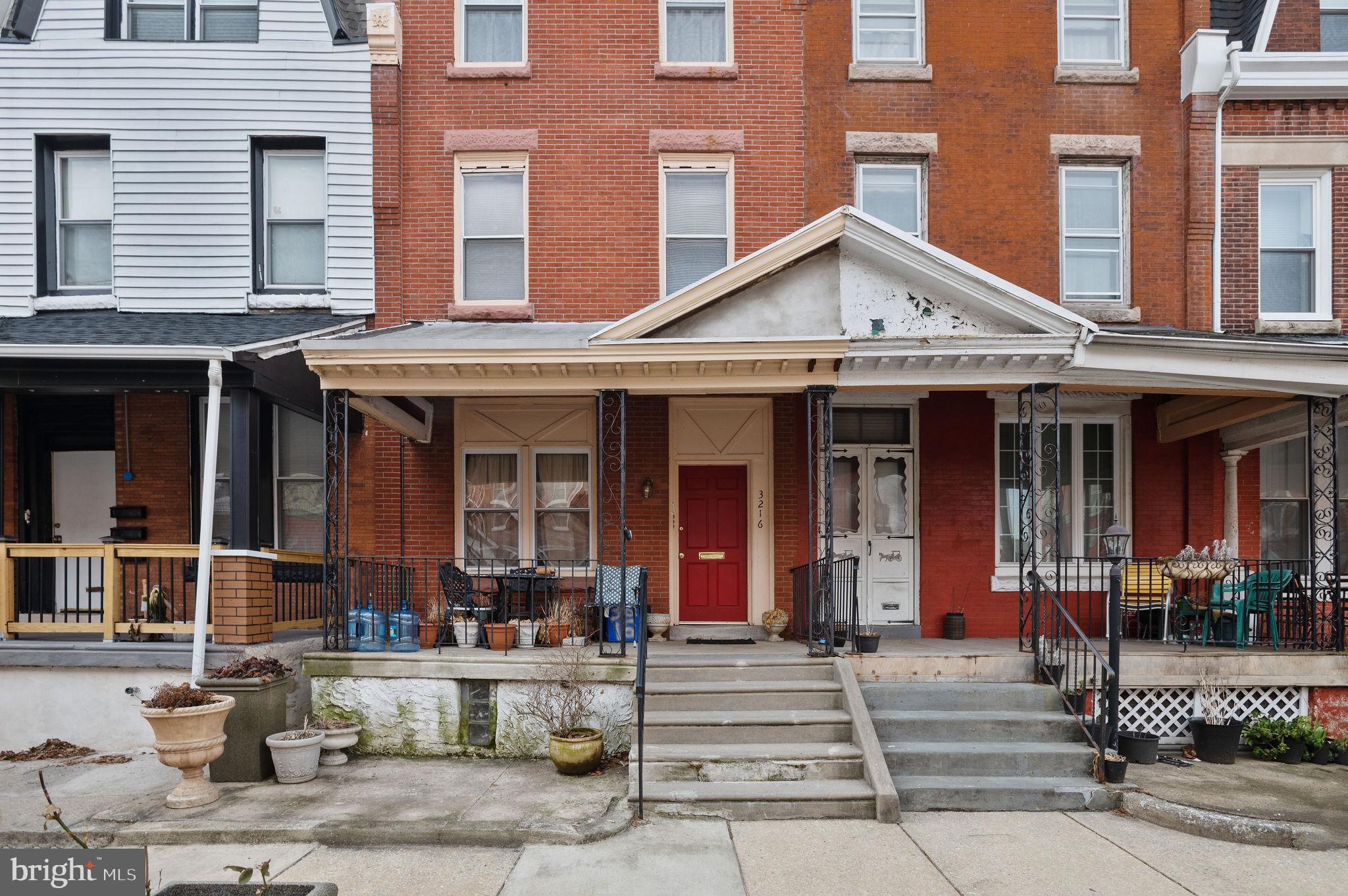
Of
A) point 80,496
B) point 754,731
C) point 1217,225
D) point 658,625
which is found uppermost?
point 1217,225

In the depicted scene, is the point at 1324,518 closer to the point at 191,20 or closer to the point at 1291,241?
the point at 1291,241

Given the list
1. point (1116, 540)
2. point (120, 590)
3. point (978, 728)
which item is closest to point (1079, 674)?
point (1116, 540)

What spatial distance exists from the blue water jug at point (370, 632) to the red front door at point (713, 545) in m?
3.67

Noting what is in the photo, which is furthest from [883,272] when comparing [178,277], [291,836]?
[178,277]

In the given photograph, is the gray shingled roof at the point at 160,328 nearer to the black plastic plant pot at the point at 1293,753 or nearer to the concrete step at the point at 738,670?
the concrete step at the point at 738,670

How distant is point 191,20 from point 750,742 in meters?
11.1

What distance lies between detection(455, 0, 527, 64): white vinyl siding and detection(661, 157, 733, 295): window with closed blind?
2.49 m

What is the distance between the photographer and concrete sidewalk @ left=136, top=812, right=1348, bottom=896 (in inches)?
235

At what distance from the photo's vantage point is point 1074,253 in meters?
12.0

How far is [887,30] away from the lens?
12.1 meters

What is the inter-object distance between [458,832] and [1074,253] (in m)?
9.97

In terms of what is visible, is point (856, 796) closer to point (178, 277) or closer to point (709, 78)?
point (709, 78)

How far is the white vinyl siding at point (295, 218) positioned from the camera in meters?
11.9

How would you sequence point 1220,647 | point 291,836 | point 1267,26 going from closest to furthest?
point 291,836 < point 1220,647 < point 1267,26
